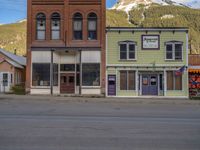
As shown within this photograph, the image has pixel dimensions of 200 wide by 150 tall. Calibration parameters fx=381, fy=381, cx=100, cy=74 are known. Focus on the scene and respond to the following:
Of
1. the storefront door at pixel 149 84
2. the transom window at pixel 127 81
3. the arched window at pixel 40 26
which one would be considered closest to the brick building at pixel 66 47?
the arched window at pixel 40 26

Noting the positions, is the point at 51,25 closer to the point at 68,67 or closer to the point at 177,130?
the point at 68,67

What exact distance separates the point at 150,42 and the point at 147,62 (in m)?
2.02

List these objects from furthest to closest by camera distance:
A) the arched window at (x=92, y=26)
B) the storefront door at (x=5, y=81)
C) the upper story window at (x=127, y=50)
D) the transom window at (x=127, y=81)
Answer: the storefront door at (x=5, y=81), the arched window at (x=92, y=26), the upper story window at (x=127, y=50), the transom window at (x=127, y=81)

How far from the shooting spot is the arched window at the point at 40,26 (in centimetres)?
3888

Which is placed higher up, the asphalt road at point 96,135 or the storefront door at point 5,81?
the storefront door at point 5,81

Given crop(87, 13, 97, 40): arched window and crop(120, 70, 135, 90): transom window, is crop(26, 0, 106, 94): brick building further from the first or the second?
crop(120, 70, 135, 90): transom window

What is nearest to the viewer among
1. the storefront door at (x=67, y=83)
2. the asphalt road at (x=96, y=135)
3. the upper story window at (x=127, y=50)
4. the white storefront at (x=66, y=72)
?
the asphalt road at (x=96, y=135)

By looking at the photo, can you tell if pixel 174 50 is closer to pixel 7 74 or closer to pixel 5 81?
pixel 7 74

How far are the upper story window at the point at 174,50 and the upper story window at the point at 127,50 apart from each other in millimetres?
3266

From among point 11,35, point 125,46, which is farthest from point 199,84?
point 11,35

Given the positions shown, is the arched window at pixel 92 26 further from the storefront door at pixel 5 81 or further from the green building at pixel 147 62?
the storefront door at pixel 5 81

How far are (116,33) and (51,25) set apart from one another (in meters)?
6.72

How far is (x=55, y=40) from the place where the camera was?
127 feet

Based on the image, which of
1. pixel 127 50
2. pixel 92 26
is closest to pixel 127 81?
pixel 127 50
